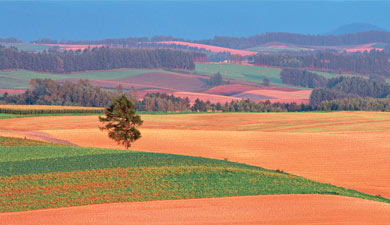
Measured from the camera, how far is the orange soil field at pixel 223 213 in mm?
17203

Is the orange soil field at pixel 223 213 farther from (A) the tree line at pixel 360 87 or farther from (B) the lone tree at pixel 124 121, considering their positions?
(A) the tree line at pixel 360 87

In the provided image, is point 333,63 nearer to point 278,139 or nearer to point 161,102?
point 161,102

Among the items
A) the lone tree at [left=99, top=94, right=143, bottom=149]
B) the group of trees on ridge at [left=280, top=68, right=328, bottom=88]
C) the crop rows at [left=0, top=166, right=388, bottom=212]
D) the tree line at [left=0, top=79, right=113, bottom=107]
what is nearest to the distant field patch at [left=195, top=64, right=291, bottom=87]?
the group of trees on ridge at [left=280, top=68, right=328, bottom=88]

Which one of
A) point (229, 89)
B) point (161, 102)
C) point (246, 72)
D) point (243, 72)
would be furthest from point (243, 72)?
point (161, 102)

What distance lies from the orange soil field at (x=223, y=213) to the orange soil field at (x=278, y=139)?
929 centimetres

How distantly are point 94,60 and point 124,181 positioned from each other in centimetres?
13230

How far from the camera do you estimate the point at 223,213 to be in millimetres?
18172

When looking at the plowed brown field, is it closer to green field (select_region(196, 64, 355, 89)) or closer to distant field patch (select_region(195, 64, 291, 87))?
green field (select_region(196, 64, 355, 89))

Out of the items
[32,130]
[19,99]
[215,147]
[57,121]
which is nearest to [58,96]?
[19,99]

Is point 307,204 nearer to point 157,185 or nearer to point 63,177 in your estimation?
point 157,185

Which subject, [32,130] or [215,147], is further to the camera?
[32,130]

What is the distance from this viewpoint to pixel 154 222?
17.1 metres

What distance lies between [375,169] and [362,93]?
298 feet

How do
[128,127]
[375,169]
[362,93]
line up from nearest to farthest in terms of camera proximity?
[375,169] → [128,127] → [362,93]
